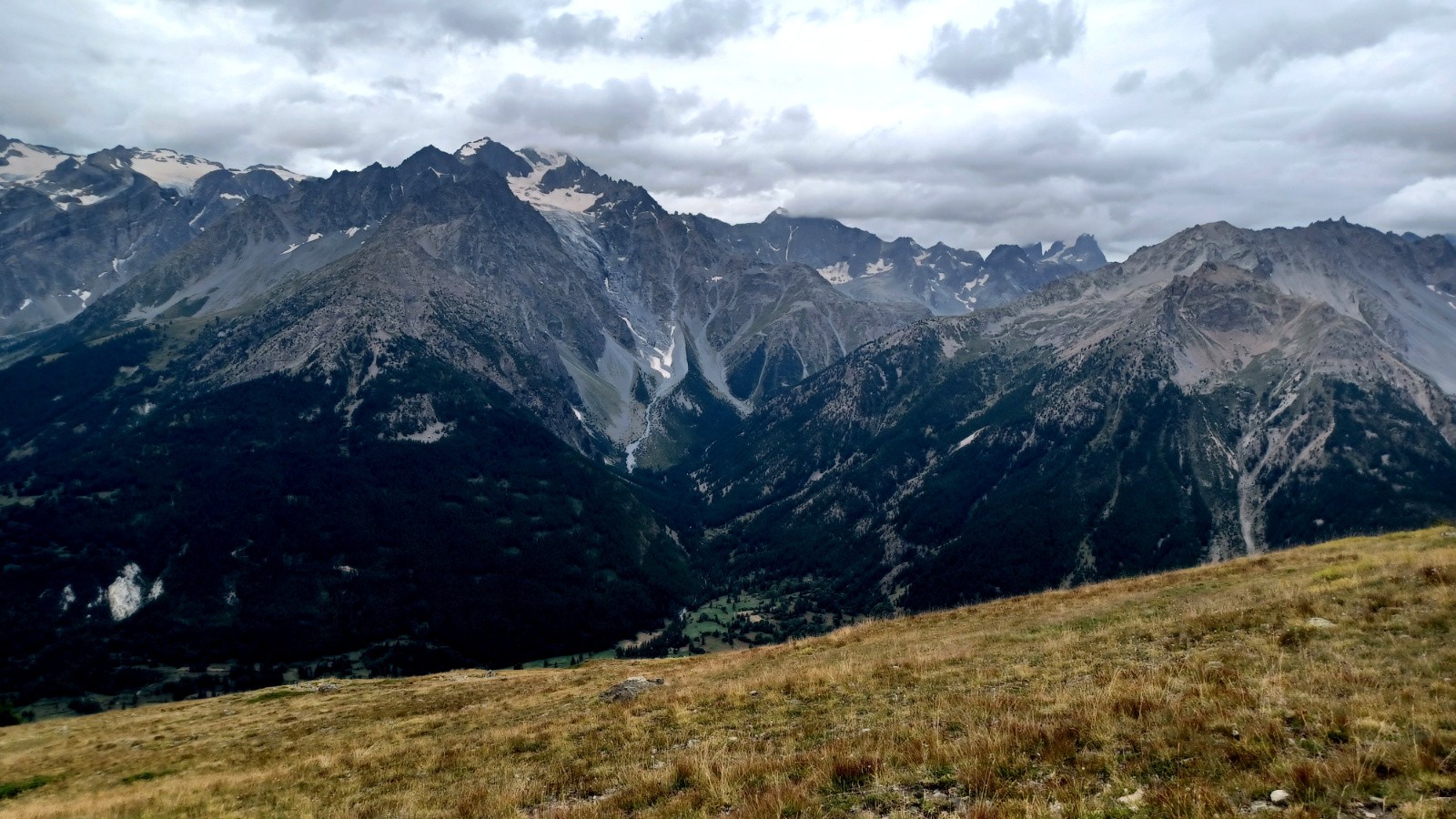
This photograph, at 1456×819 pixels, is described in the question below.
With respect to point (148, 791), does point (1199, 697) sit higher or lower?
higher

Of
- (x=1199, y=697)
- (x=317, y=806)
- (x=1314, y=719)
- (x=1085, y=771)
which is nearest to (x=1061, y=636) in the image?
(x=1199, y=697)

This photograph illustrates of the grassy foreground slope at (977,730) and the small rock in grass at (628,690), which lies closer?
the grassy foreground slope at (977,730)

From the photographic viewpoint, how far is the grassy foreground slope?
13477 mm

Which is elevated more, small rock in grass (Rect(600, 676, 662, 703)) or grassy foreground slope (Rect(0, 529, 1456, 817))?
grassy foreground slope (Rect(0, 529, 1456, 817))

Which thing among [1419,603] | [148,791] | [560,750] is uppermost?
[1419,603]

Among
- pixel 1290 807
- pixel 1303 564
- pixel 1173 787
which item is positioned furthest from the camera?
pixel 1303 564

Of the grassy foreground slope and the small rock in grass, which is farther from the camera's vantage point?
the small rock in grass

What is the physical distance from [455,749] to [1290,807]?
2574cm

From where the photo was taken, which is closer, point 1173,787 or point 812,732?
point 1173,787

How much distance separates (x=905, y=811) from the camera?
13594 millimetres

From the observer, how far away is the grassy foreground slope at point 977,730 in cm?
1348

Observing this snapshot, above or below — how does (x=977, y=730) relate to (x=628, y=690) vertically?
above

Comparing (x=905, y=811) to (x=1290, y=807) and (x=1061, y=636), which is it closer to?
(x=1290, y=807)

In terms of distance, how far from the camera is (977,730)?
1762 centimetres
